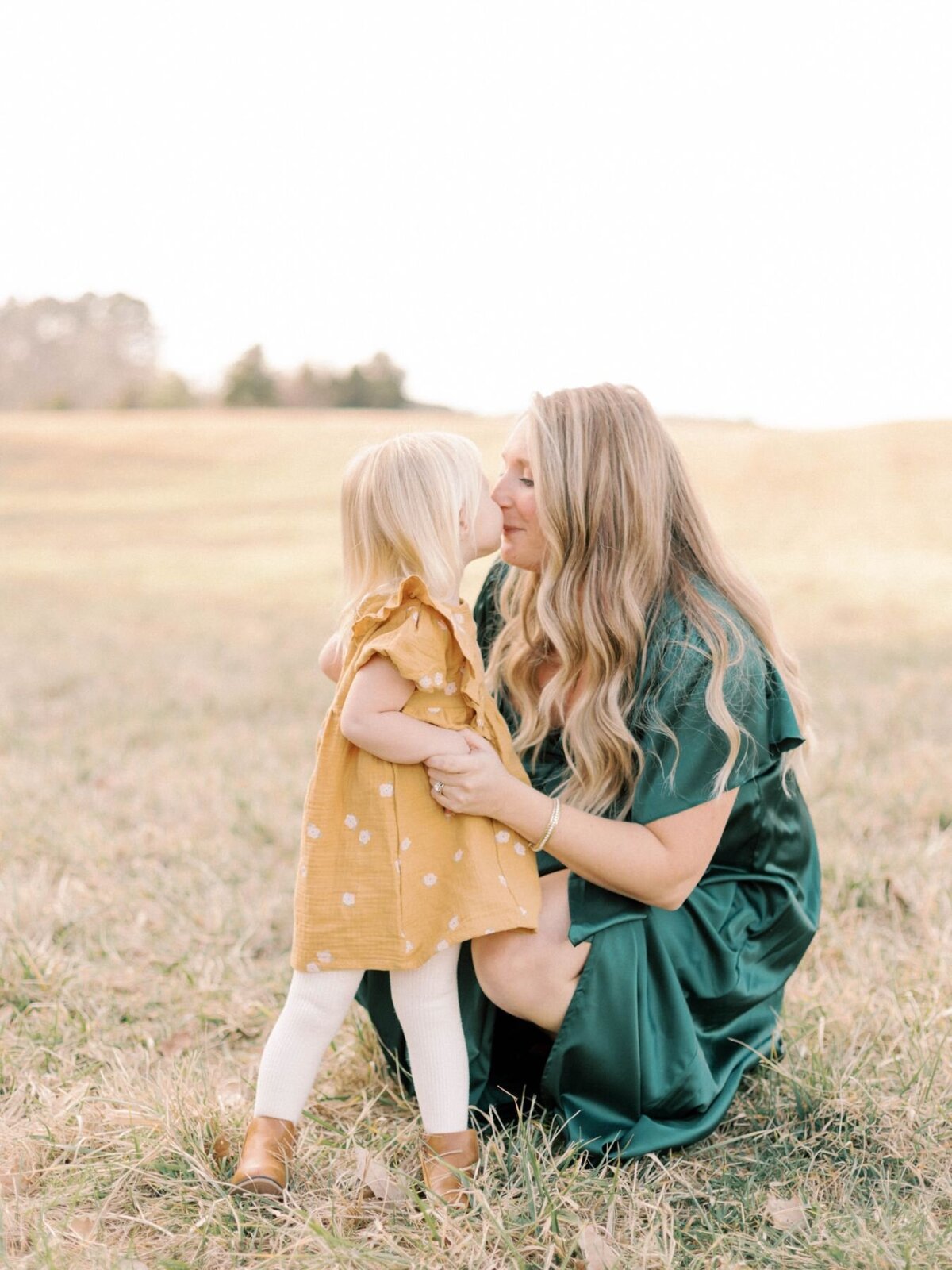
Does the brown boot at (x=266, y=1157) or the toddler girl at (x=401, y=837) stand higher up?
the toddler girl at (x=401, y=837)

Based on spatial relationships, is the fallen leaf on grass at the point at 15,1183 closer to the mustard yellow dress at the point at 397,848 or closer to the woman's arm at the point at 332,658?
the mustard yellow dress at the point at 397,848

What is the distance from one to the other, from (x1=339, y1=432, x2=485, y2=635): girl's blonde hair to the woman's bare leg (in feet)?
2.24

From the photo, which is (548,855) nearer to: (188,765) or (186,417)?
(188,765)

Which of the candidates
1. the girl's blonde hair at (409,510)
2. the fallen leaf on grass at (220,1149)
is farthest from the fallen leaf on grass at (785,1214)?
the girl's blonde hair at (409,510)

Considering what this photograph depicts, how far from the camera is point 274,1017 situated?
10.0ft

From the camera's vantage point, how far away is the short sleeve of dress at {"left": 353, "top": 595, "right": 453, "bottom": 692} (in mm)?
2203

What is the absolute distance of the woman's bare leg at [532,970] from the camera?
2.33 metres

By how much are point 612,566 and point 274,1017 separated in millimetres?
1488

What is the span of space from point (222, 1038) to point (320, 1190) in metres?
0.84

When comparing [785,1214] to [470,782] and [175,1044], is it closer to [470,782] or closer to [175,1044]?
[470,782]

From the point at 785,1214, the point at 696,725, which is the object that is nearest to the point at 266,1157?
the point at 785,1214

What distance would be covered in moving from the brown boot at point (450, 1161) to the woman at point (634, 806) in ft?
0.64

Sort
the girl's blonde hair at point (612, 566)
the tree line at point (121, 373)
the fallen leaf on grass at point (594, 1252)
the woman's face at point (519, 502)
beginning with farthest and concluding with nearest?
1. the tree line at point (121, 373)
2. the woman's face at point (519, 502)
3. the girl's blonde hair at point (612, 566)
4. the fallen leaf on grass at point (594, 1252)

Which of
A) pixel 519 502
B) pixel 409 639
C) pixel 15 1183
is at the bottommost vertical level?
pixel 15 1183
